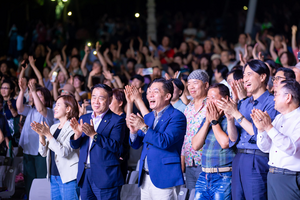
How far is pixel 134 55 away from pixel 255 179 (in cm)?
636

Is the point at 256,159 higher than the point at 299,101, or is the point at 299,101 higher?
the point at 299,101

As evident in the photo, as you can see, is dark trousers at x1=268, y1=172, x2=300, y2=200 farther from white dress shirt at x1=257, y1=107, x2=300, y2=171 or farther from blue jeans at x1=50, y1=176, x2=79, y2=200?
blue jeans at x1=50, y1=176, x2=79, y2=200

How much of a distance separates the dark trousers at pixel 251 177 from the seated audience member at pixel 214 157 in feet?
0.52

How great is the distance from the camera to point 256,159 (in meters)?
2.88

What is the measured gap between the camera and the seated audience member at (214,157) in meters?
3.06

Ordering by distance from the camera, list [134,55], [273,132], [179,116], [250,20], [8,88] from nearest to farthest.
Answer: [273,132]
[179,116]
[8,88]
[134,55]
[250,20]

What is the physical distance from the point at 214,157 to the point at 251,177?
38cm

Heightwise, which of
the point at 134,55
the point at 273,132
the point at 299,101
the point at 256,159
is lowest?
the point at 256,159

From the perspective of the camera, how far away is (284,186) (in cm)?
259

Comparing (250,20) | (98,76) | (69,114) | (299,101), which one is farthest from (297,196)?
(250,20)

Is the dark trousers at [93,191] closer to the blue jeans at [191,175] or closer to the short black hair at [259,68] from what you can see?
the blue jeans at [191,175]

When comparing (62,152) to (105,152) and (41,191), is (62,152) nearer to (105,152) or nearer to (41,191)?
(105,152)

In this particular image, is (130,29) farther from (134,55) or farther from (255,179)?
(255,179)

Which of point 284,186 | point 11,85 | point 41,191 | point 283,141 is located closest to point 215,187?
point 284,186
